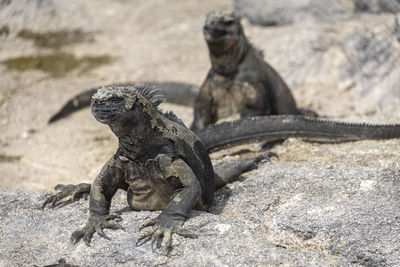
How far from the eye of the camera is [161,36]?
400 inches

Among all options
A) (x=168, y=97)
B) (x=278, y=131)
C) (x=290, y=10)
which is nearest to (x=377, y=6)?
(x=290, y=10)

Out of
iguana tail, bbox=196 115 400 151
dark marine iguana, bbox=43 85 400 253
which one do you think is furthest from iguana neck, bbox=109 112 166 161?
iguana tail, bbox=196 115 400 151

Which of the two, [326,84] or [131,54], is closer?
[326,84]

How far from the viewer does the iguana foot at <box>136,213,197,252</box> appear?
3.30 m

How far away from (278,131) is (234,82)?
0.90 m

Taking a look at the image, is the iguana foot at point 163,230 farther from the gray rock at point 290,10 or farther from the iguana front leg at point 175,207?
the gray rock at point 290,10

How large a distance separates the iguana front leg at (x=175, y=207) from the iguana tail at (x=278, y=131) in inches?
63.3

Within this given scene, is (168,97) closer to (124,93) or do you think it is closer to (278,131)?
(278,131)

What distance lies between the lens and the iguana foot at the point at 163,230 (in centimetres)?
330

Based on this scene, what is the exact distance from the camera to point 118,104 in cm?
340

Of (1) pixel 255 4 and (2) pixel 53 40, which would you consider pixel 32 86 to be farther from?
(1) pixel 255 4

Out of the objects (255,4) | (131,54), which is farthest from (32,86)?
(255,4)

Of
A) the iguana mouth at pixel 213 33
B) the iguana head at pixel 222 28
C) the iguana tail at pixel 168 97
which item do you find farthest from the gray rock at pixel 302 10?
the iguana mouth at pixel 213 33

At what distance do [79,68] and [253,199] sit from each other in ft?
18.9
